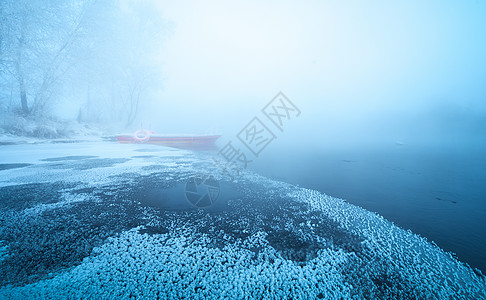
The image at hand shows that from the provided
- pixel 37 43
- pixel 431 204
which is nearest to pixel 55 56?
pixel 37 43

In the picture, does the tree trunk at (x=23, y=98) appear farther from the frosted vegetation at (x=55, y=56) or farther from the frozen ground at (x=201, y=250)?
the frozen ground at (x=201, y=250)

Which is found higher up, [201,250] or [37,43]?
[37,43]

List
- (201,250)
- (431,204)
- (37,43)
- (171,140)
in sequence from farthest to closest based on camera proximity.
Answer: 1. (171,140)
2. (37,43)
3. (431,204)
4. (201,250)

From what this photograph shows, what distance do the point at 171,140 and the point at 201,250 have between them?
59.7ft

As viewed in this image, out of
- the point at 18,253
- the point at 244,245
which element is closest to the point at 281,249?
the point at 244,245

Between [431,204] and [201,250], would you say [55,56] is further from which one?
[431,204]

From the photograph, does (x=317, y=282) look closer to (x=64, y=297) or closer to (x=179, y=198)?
(x=64, y=297)

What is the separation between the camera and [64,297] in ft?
7.12

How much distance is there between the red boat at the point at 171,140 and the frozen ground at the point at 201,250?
12993 millimetres

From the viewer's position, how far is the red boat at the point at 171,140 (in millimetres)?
18266

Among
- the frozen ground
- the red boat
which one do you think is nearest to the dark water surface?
the frozen ground

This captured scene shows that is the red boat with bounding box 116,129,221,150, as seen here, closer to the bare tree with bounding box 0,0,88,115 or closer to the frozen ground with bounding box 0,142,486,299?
the bare tree with bounding box 0,0,88,115

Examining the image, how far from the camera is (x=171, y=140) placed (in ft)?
65.2

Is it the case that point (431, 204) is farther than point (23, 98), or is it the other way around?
point (23, 98)
